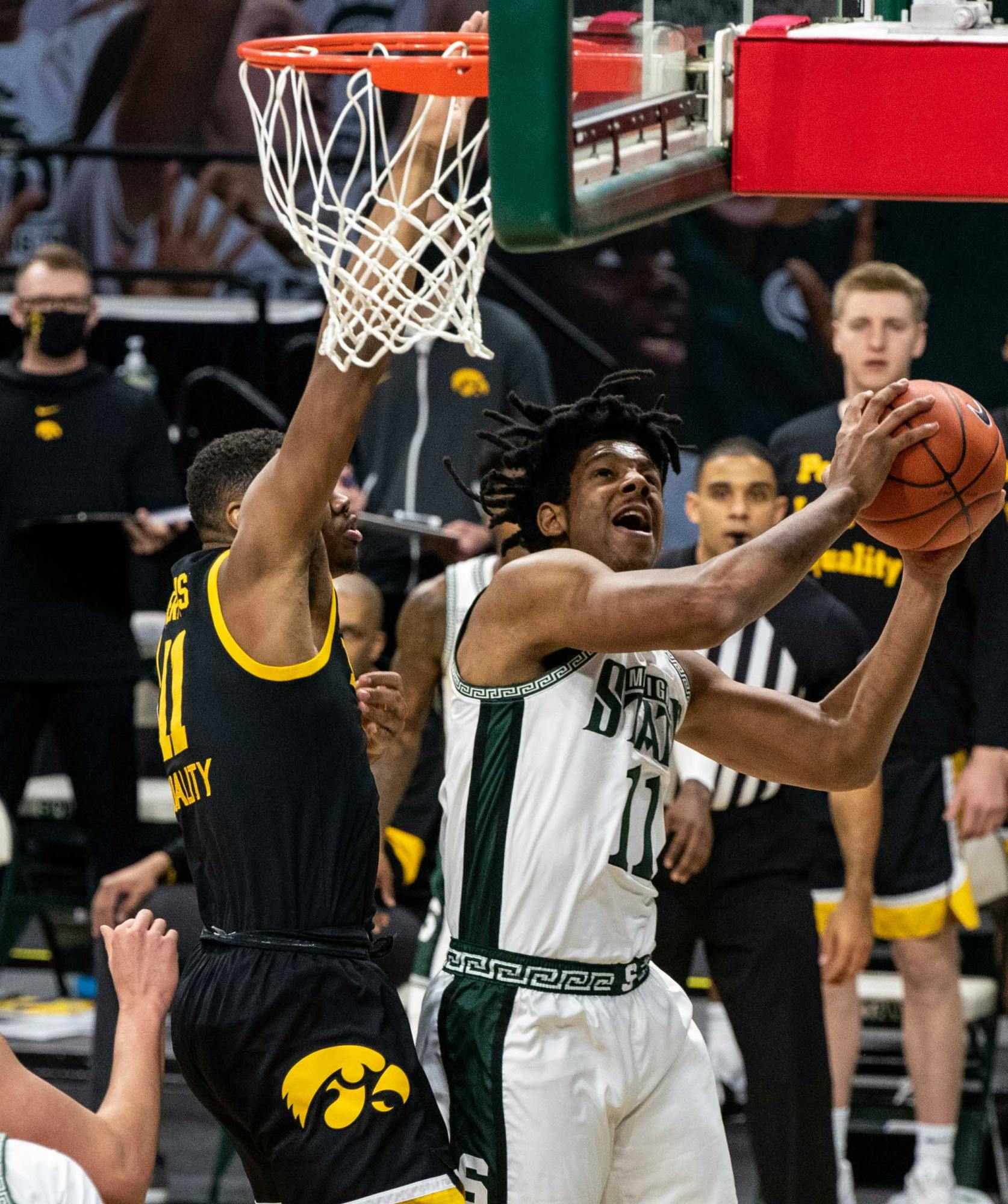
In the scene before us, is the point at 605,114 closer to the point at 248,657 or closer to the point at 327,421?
the point at 327,421

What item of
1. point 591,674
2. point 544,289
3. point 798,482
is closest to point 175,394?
point 544,289

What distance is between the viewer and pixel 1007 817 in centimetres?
600

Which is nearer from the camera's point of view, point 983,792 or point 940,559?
point 940,559

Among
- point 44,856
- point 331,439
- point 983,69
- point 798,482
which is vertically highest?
point 983,69

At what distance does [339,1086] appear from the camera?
2.95m

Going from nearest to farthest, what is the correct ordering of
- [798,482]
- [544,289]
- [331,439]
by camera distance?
1. [331,439]
2. [798,482]
3. [544,289]

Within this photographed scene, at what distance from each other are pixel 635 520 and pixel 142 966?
1162 mm

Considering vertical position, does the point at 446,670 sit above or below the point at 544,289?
below

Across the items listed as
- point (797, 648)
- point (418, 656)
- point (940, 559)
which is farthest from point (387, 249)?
point (797, 648)

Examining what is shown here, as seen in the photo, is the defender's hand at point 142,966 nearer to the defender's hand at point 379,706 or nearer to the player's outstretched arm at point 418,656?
the defender's hand at point 379,706

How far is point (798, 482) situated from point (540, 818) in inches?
103

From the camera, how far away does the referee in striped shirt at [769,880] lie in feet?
15.2

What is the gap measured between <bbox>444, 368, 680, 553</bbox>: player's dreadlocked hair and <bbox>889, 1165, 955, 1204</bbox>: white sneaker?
2.53 m

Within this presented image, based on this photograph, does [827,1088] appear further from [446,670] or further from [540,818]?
[540,818]
